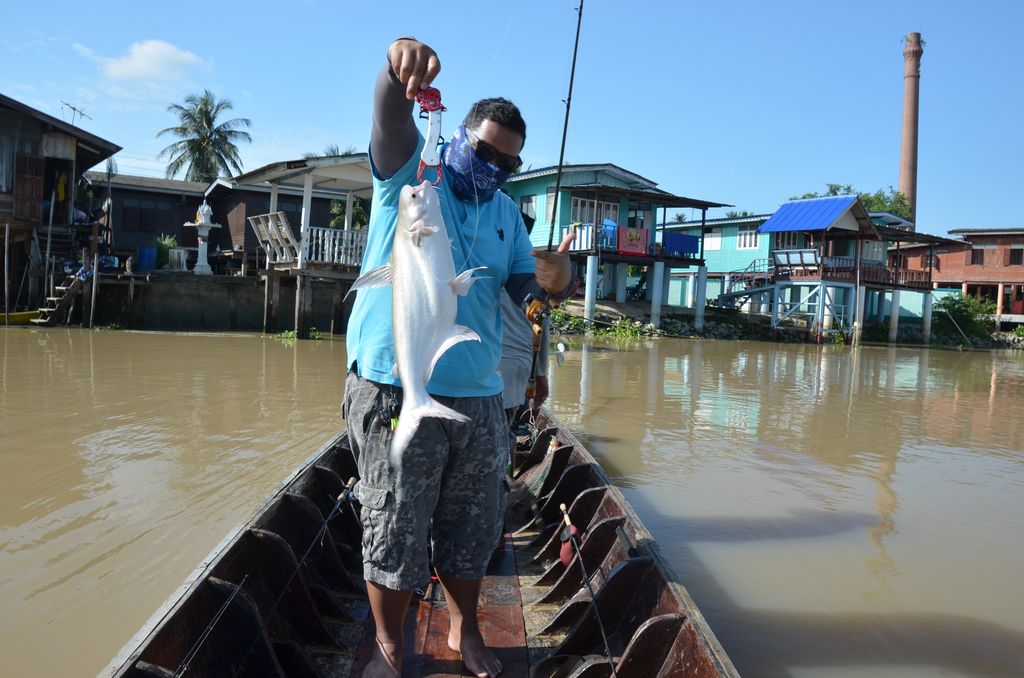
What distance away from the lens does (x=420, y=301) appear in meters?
2.15

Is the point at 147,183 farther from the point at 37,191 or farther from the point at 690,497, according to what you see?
the point at 690,497

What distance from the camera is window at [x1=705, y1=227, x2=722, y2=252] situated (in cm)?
3581

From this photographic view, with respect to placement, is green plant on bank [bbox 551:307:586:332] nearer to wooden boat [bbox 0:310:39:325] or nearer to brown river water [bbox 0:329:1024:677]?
brown river water [bbox 0:329:1024:677]

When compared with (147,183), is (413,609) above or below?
below

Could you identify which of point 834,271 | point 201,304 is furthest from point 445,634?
point 834,271

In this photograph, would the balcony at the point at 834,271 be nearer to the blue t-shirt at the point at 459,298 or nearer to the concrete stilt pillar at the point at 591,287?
the concrete stilt pillar at the point at 591,287

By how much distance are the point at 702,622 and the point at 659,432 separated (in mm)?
6682

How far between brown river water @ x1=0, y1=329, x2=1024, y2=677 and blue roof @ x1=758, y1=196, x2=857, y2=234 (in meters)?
16.9

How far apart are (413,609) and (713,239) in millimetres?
34796

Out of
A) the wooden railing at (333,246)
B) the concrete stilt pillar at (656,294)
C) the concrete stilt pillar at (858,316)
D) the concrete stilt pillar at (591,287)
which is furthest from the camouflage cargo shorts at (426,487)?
the concrete stilt pillar at (858,316)

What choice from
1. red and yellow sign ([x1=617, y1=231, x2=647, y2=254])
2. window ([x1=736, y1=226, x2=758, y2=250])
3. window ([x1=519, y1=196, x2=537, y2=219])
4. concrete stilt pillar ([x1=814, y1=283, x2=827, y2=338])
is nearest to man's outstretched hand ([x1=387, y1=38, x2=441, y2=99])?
red and yellow sign ([x1=617, y1=231, x2=647, y2=254])

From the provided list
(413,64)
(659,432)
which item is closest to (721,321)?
(659,432)

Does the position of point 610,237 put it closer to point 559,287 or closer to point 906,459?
point 906,459

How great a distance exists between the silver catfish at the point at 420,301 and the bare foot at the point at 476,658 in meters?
0.99
